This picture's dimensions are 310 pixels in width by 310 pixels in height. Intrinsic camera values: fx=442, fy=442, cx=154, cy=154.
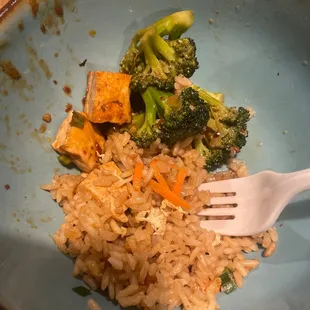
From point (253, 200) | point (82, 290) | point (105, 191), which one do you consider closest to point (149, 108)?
point (105, 191)

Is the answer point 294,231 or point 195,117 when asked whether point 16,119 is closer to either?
point 195,117

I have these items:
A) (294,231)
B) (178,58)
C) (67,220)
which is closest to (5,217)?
(67,220)

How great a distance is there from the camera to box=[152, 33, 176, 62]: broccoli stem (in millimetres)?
2385

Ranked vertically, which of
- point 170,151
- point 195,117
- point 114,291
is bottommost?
point 114,291

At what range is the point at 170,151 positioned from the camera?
101 inches

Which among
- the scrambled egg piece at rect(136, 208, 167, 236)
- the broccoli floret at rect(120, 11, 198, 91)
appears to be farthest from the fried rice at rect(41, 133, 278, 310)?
the broccoli floret at rect(120, 11, 198, 91)

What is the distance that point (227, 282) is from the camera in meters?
2.50

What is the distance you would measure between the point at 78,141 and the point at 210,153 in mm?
785

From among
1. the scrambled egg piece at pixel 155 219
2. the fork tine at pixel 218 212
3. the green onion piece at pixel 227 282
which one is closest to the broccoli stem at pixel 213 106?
the fork tine at pixel 218 212

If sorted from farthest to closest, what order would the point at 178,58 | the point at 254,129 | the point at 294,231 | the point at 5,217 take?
the point at 254,129 < the point at 294,231 < the point at 178,58 < the point at 5,217

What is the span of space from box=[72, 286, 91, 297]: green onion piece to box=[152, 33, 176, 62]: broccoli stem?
1.28 meters

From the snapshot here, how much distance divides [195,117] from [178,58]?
1.21 feet

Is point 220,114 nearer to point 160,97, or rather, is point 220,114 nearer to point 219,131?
point 219,131

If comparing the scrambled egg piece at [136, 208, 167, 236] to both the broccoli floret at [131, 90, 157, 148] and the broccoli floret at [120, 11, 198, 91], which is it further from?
the broccoli floret at [120, 11, 198, 91]
